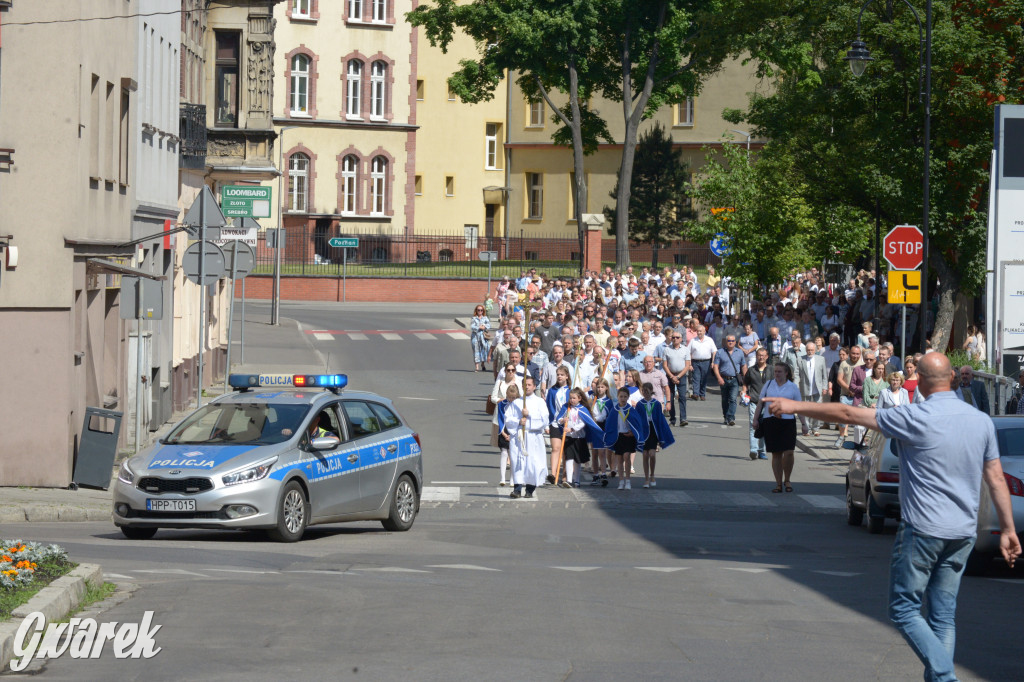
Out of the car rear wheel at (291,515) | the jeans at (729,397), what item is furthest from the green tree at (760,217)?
the car rear wheel at (291,515)

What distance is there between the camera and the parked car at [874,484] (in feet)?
55.4

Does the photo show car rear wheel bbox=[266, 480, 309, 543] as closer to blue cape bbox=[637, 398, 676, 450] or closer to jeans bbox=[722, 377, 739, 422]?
blue cape bbox=[637, 398, 676, 450]

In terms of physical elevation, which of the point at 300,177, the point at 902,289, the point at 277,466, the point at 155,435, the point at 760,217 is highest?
the point at 300,177

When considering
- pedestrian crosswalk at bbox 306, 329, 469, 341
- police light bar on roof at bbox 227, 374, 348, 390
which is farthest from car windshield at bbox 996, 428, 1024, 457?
pedestrian crosswalk at bbox 306, 329, 469, 341

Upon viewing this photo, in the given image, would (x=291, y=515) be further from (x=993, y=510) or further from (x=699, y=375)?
(x=699, y=375)

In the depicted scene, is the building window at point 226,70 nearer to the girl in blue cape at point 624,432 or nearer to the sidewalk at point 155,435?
the sidewalk at point 155,435

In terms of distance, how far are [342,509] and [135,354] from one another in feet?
33.4

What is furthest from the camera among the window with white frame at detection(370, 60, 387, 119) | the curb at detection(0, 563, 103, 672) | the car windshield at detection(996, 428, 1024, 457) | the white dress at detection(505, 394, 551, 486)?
the window with white frame at detection(370, 60, 387, 119)

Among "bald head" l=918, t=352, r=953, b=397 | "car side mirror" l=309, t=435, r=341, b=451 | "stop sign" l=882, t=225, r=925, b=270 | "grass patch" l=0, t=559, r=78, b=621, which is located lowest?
"grass patch" l=0, t=559, r=78, b=621

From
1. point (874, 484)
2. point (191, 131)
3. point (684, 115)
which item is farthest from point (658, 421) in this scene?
point (684, 115)

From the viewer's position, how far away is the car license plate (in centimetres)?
1481

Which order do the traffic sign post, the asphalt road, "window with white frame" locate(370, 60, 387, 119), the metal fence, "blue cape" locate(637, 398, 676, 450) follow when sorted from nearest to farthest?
the asphalt road → "blue cape" locate(637, 398, 676, 450) → the traffic sign post → the metal fence → "window with white frame" locate(370, 60, 387, 119)

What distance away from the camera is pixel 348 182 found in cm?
7862

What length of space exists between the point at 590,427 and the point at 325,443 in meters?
7.32
